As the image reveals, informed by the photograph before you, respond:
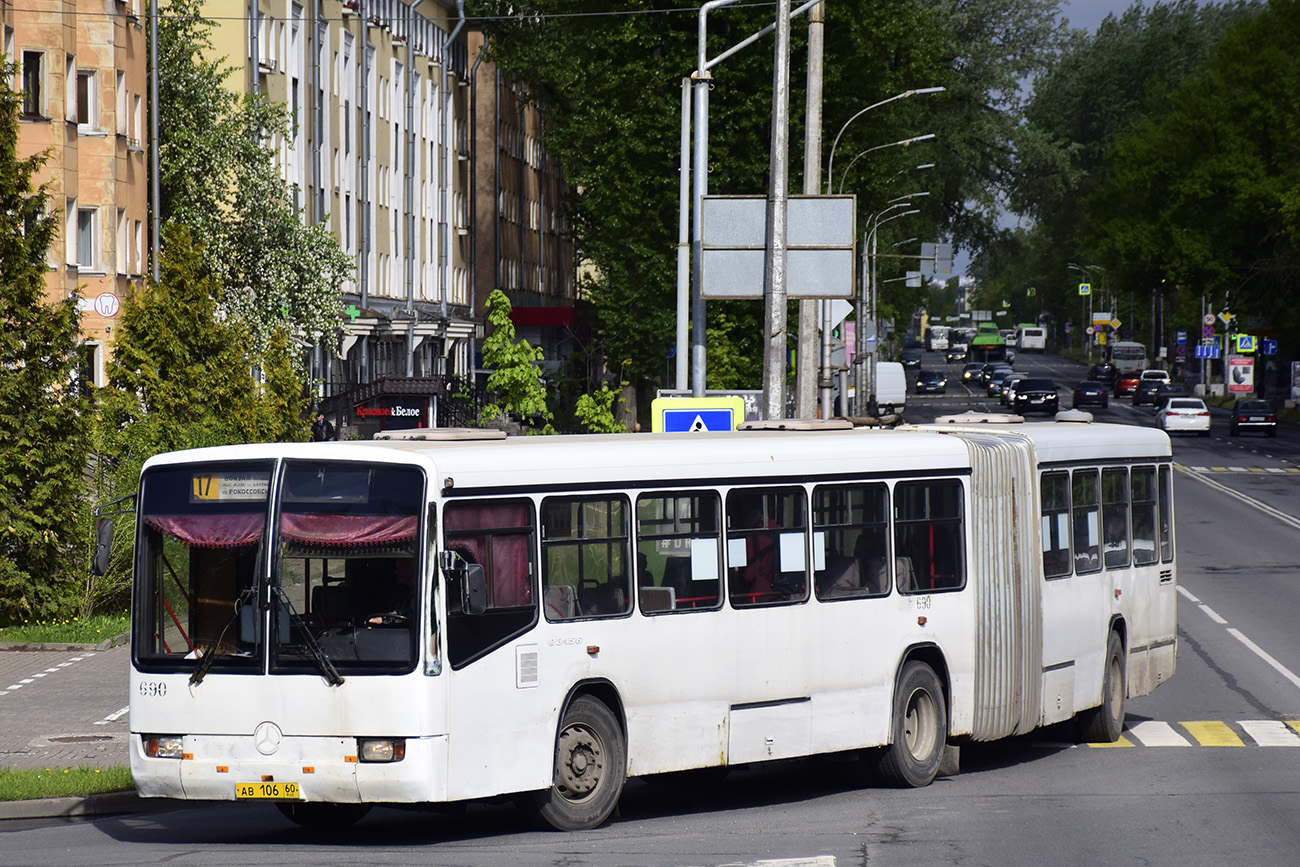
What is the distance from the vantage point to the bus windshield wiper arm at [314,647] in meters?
11.4

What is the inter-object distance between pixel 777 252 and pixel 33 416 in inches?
351

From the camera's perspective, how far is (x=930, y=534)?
597 inches

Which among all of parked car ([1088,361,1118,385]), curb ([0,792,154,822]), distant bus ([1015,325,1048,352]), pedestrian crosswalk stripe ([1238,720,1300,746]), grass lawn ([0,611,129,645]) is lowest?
pedestrian crosswalk stripe ([1238,720,1300,746])

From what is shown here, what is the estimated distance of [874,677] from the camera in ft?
47.5

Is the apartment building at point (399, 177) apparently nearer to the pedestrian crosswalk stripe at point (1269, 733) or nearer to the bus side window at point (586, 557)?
the pedestrian crosswalk stripe at point (1269, 733)

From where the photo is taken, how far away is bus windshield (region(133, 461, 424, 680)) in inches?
453

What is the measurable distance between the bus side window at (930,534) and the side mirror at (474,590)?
4340mm

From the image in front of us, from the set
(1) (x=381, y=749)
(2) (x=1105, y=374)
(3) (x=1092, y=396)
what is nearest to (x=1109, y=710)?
(1) (x=381, y=749)

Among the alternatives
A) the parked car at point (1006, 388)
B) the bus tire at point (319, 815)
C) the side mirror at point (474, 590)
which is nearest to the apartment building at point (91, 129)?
the bus tire at point (319, 815)

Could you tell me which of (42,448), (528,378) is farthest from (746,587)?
(528,378)

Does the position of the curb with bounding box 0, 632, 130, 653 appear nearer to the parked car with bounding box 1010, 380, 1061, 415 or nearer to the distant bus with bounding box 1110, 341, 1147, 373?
the parked car with bounding box 1010, 380, 1061, 415

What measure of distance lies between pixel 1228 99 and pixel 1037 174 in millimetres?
8534

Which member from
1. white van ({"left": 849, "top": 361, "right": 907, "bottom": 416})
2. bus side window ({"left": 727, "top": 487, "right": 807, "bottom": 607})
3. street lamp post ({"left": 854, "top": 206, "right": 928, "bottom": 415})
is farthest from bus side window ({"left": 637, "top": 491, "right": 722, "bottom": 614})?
white van ({"left": 849, "top": 361, "right": 907, "bottom": 416})

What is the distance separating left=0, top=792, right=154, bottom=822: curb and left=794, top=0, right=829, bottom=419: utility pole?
13.4 m
